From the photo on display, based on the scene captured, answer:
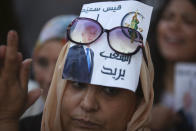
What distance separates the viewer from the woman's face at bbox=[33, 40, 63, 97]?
378cm

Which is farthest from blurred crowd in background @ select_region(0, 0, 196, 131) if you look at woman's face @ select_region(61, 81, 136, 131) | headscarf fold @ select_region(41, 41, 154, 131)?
woman's face @ select_region(61, 81, 136, 131)

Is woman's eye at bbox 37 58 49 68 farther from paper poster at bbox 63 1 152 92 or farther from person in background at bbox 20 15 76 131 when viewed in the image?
paper poster at bbox 63 1 152 92

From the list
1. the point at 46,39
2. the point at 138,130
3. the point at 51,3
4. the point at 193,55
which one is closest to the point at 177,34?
the point at 193,55

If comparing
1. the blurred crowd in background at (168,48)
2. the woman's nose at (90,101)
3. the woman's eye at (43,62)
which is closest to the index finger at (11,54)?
the woman's nose at (90,101)

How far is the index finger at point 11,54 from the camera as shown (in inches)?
88.4

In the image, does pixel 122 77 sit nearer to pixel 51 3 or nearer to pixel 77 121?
pixel 77 121

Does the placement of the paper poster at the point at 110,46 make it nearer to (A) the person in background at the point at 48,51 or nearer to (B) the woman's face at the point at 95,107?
(B) the woman's face at the point at 95,107

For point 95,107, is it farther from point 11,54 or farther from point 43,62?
point 43,62

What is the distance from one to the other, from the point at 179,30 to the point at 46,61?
171 cm

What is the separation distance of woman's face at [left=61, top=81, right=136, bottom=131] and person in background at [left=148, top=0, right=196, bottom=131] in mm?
1799

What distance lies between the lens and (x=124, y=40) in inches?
Answer: 86.6

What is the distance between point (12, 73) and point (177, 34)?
8.57 feet

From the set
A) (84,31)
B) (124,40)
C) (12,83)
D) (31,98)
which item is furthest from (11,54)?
(124,40)

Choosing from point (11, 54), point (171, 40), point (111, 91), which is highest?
point (11, 54)
